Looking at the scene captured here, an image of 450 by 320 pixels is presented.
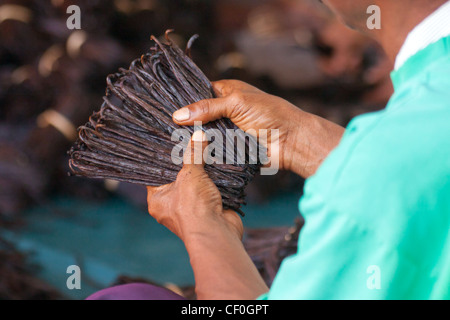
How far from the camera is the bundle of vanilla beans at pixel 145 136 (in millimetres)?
1104

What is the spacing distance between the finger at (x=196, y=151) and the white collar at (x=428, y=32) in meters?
0.49

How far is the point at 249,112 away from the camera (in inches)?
46.6

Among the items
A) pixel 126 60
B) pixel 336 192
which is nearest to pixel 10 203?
pixel 126 60

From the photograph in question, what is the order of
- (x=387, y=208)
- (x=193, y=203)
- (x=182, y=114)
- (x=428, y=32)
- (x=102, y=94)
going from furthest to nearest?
(x=102, y=94)
(x=182, y=114)
(x=193, y=203)
(x=428, y=32)
(x=387, y=208)

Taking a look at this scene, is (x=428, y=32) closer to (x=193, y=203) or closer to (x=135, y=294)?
(x=193, y=203)

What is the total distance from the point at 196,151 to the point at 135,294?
347 millimetres

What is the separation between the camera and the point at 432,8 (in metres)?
0.69

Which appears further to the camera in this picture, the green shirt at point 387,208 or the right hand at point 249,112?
the right hand at point 249,112

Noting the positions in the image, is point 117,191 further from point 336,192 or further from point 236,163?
point 336,192

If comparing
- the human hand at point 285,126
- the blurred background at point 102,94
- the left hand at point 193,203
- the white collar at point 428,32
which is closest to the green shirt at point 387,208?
the white collar at point 428,32

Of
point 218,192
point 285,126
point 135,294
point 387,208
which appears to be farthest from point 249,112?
point 387,208

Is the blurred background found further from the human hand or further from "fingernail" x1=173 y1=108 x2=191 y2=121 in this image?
"fingernail" x1=173 y1=108 x2=191 y2=121

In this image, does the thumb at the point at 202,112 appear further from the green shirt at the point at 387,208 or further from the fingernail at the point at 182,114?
the green shirt at the point at 387,208

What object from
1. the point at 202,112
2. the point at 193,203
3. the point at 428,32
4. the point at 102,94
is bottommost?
the point at 193,203
